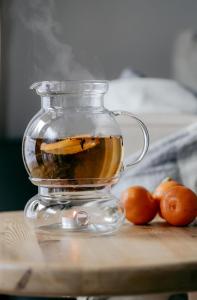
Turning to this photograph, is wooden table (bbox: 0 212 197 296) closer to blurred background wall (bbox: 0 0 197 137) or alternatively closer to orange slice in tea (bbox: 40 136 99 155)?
orange slice in tea (bbox: 40 136 99 155)

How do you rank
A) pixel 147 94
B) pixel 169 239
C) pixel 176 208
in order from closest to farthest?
pixel 169 239 < pixel 176 208 < pixel 147 94

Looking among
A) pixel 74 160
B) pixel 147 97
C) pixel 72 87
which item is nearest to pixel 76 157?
pixel 74 160

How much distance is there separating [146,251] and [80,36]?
1230mm

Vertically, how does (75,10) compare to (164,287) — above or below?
above

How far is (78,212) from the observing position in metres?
0.99

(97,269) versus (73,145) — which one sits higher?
(73,145)

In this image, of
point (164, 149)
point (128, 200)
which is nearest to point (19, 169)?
point (164, 149)

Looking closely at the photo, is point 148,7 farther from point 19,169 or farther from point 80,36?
point 19,169

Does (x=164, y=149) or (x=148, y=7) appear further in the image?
(x=148, y=7)

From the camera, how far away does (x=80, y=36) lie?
193cm

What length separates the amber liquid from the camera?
0.96 metres

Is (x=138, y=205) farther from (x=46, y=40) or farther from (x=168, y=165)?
(x=46, y=40)

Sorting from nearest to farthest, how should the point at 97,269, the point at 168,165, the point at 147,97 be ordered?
the point at 97,269 < the point at 168,165 < the point at 147,97

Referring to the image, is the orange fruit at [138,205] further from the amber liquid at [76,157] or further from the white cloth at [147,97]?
the white cloth at [147,97]
